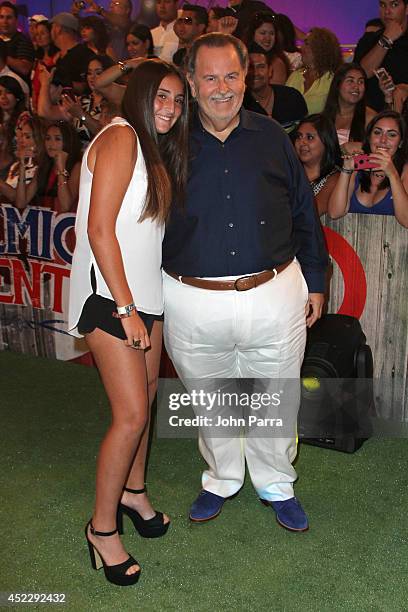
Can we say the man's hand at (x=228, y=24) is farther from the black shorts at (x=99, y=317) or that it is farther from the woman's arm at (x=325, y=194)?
the black shorts at (x=99, y=317)

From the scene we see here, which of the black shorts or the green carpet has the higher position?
the black shorts

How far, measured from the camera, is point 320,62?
4703 millimetres

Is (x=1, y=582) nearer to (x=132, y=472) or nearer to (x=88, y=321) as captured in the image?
(x=132, y=472)

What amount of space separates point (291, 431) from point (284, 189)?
93 centimetres

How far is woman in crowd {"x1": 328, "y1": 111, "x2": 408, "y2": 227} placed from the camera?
3578 mm

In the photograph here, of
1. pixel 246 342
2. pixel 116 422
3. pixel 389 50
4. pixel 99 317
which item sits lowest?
pixel 116 422

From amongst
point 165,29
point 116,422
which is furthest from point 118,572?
point 165,29

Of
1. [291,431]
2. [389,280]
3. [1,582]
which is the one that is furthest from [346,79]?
[1,582]

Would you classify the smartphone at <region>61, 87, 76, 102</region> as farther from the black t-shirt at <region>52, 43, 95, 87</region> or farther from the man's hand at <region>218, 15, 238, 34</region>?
the man's hand at <region>218, 15, 238, 34</region>

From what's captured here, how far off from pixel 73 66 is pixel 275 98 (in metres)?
1.92

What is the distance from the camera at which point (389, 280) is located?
11.8 feet

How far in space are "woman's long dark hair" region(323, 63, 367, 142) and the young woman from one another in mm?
2135

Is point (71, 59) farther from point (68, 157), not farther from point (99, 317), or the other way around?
point (99, 317)

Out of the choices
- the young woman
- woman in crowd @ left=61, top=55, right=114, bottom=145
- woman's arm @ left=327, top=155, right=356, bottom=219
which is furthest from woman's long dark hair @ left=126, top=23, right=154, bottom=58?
the young woman
